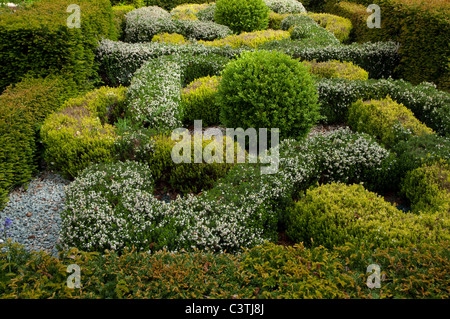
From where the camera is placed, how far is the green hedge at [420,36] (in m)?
8.85

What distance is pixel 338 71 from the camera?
933 cm

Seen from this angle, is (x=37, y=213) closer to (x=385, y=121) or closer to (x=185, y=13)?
(x=385, y=121)

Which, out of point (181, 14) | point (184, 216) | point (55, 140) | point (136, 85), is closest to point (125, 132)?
point (55, 140)

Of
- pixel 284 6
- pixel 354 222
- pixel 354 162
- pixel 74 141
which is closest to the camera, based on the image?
pixel 354 222

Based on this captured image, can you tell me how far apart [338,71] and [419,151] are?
3.91 m

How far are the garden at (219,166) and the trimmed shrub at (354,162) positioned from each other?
0.04 metres

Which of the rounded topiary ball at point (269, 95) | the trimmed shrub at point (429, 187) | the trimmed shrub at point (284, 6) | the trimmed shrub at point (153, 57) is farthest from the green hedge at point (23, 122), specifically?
the trimmed shrub at point (284, 6)

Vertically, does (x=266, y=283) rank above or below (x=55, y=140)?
below

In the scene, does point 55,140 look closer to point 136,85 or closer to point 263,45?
point 136,85

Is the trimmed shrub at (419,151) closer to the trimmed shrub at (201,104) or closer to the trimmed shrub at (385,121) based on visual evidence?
the trimmed shrub at (385,121)

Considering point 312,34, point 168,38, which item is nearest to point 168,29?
point 168,38

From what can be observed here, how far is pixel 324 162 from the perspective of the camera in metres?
6.10

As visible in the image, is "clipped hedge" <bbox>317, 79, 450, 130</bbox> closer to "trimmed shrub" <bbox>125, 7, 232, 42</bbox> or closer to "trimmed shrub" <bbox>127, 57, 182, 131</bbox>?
"trimmed shrub" <bbox>127, 57, 182, 131</bbox>
